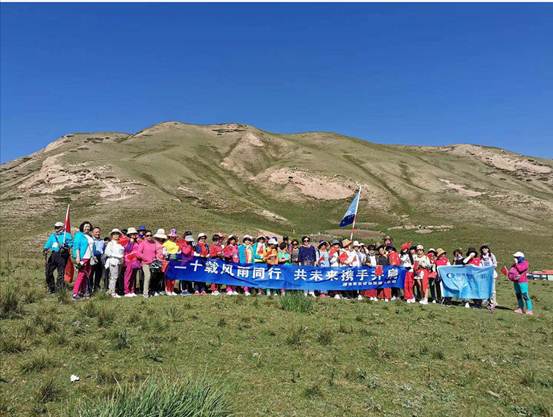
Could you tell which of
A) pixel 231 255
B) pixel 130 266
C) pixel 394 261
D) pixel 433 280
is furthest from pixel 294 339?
pixel 433 280

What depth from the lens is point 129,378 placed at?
22.7 ft

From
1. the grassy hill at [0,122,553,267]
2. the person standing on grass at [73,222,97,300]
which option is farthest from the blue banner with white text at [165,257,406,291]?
the grassy hill at [0,122,553,267]

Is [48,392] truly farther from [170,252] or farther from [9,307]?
[170,252]

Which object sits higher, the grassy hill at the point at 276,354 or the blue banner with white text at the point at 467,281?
the blue banner with white text at the point at 467,281

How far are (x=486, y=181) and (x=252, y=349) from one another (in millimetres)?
110168

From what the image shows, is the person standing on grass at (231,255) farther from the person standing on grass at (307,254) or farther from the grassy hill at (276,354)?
the person standing on grass at (307,254)

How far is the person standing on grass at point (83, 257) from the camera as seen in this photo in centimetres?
1316

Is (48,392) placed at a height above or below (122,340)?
below

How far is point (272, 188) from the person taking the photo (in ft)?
299

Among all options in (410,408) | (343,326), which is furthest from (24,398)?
(343,326)

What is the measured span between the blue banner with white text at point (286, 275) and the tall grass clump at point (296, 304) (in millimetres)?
3115

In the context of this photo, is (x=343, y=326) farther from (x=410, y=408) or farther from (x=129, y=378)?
(x=129, y=378)

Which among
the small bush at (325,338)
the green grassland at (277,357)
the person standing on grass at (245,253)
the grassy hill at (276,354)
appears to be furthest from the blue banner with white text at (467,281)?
the small bush at (325,338)

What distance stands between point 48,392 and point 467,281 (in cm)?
1542
